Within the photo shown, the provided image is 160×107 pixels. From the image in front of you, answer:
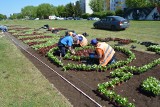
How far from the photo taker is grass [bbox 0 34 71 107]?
8.04 meters

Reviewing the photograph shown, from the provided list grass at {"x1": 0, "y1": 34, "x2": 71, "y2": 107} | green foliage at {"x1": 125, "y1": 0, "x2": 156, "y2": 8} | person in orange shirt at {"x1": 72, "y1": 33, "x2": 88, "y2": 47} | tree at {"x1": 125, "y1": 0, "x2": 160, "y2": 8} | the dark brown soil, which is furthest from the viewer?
green foliage at {"x1": 125, "y1": 0, "x2": 156, "y2": 8}

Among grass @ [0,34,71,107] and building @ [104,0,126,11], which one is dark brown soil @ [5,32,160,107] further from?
building @ [104,0,126,11]

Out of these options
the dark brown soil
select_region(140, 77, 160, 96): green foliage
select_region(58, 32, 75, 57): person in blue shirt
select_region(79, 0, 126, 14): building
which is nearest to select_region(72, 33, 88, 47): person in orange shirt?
select_region(58, 32, 75, 57): person in blue shirt

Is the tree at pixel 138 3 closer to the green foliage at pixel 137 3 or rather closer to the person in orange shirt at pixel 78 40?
the green foliage at pixel 137 3

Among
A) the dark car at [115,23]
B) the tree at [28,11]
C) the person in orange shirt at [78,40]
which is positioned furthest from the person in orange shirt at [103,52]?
the tree at [28,11]

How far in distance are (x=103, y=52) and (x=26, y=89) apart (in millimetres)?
4040

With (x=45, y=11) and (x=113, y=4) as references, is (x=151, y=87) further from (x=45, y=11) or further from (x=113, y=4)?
(x=45, y=11)

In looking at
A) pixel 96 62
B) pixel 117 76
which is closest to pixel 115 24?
pixel 96 62

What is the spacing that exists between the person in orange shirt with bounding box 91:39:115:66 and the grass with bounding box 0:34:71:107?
282cm

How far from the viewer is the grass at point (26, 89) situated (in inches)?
316

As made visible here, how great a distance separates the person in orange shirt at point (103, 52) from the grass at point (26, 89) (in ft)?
9.26

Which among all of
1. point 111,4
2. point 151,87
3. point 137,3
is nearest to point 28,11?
point 111,4

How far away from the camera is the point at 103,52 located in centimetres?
1138

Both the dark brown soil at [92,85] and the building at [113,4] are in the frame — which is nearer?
the dark brown soil at [92,85]
